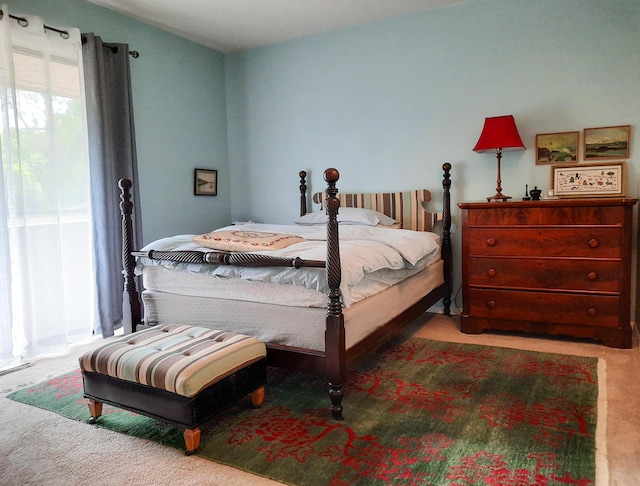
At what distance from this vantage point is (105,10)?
3.77 meters

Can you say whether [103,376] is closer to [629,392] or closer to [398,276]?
[398,276]

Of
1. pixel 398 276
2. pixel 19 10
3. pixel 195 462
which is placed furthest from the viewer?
pixel 19 10

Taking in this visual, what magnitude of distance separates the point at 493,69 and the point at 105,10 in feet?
10.4

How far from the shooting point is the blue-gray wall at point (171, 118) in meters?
3.97

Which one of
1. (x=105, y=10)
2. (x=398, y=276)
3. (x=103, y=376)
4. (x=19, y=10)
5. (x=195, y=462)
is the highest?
(x=105, y=10)

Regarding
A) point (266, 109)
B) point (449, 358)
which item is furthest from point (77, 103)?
point (449, 358)

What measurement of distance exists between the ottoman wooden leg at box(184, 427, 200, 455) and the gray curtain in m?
2.04

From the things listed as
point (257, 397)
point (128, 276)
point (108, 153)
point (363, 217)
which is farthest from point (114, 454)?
point (363, 217)

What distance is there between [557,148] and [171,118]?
131 inches

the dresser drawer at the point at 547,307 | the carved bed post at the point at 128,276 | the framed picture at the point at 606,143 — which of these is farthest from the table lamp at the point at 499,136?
the carved bed post at the point at 128,276

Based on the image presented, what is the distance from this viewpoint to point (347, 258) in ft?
7.73

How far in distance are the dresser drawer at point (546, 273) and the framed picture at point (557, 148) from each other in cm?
89

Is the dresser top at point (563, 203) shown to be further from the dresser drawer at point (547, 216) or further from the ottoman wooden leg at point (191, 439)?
the ottoman wooden leg at point (191, 439)

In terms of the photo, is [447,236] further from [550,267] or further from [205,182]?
[205,182]
